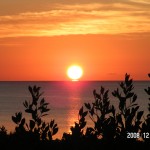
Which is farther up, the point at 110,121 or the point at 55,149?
the point at 110,121

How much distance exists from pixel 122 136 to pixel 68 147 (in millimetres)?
944

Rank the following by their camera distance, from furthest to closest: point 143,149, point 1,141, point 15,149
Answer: point 1,141, point 15,149, point 143,149

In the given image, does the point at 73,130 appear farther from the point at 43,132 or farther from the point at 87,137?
the point at 43,132

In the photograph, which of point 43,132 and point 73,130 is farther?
point 43,132

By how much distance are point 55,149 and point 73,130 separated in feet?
1.74

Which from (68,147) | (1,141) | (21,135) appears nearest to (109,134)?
(68,147)

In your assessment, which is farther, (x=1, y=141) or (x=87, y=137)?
(x=1, y=141)

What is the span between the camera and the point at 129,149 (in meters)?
7.11

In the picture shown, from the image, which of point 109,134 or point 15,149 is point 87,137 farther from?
point 15,149

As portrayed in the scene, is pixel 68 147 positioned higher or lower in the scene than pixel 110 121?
lower

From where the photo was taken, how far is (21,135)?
7762 mm

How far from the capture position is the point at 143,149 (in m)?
7.08

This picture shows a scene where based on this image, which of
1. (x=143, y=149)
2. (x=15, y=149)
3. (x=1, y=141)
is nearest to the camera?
(x=143, y=149)

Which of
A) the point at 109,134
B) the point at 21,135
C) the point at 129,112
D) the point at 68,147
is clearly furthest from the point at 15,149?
the point at 129,112
